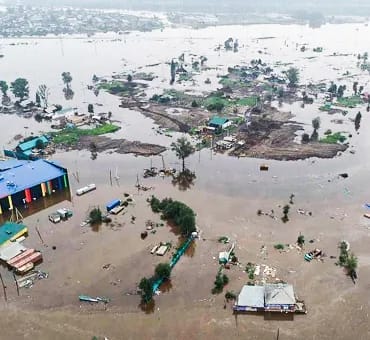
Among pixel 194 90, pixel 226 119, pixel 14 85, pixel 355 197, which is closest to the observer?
pixel 355 197

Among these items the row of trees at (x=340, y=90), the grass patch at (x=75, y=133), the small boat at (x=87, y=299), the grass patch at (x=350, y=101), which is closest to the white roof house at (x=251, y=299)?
Result: the small boat at (x=87, y=299)

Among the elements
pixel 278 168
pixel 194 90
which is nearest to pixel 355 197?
pixel 278 168

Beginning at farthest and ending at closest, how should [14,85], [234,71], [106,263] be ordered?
[234,71] → [14,85] → [106,263]

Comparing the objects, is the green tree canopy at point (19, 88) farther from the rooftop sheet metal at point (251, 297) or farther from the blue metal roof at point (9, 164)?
the rooftop sheet metal at point (251, 297)

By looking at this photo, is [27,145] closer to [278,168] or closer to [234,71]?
[278,168]

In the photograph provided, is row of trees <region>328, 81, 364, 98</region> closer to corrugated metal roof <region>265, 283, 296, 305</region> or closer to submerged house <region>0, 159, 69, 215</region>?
submerged house <region>0, 159, 69, 215</region>

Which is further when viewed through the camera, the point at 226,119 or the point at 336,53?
the point at 336,53
